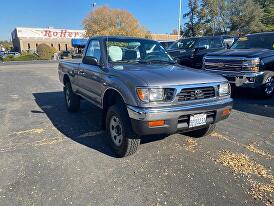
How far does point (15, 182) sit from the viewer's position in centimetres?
362

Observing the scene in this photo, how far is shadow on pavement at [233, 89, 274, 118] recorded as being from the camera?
6.87 meters

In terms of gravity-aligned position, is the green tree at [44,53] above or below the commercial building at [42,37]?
below

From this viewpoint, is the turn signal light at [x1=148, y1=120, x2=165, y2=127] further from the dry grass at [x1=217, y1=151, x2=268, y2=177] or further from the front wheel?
the front wheel

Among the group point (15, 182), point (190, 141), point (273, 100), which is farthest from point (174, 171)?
point (273, 100)

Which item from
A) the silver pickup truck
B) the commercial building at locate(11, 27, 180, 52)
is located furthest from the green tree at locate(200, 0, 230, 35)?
the silver pickup truck

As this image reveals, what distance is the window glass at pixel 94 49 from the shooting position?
5254 millimetres

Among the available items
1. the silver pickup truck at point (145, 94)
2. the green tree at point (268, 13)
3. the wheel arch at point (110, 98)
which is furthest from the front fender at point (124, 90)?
the green tree at point (268, 13)

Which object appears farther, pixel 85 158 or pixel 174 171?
pixel 85 158

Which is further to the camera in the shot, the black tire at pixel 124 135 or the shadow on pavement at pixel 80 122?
the shadow on pavement at pixel 80 122

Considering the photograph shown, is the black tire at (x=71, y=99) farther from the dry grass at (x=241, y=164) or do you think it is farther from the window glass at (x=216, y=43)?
the window glass at (x=216, y=43)

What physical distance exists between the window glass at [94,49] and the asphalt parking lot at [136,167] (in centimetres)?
147

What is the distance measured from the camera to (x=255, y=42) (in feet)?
30.7

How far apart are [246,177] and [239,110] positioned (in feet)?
12.0

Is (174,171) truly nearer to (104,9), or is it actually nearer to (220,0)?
(220,0)
